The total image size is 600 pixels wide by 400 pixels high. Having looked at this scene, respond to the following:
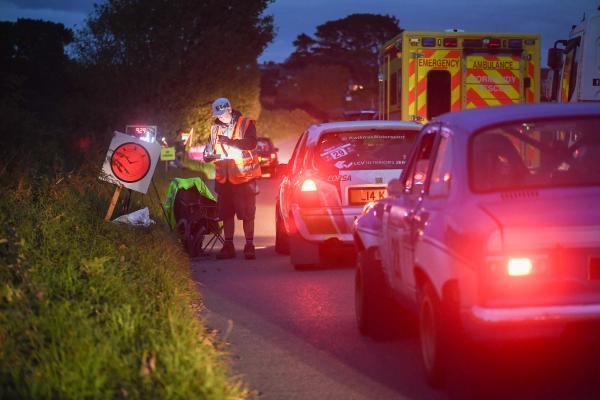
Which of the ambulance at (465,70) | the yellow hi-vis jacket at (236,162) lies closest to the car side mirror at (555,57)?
the ambulance at (465,70)

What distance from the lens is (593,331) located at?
603cm

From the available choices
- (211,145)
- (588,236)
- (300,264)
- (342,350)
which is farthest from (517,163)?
(211,145)

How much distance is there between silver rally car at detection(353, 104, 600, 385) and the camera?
5824mm

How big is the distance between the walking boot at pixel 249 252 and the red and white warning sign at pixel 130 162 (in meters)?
1.85

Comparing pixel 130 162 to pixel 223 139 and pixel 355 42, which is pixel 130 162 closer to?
pixel 223 139

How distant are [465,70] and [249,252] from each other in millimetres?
6380

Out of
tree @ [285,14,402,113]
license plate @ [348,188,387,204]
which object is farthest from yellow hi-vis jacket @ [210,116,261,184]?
tree @ [285,14,402,113]

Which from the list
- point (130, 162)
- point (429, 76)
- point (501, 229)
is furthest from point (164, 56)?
point (501, 229)

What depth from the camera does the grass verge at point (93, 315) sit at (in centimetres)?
571

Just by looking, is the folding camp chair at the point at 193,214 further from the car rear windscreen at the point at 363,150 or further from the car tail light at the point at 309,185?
the car rear windscreen at the point at 363,150

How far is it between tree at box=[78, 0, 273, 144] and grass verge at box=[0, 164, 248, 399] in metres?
32.4

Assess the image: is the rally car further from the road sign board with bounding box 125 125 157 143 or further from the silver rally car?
the road sign board with bounding box 125 125 157 143

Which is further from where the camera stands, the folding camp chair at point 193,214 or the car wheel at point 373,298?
the folding camp chair at point 193,214

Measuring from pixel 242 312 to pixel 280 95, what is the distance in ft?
332
